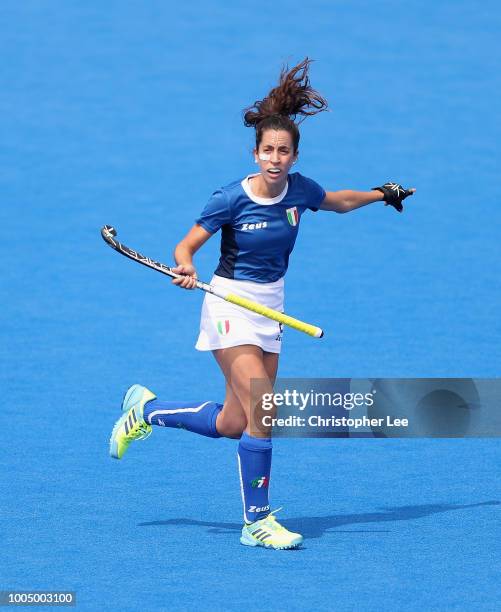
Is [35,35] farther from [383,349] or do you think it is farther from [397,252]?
[383,349]

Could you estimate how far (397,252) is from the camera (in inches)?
520

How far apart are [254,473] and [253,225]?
46.4 inches

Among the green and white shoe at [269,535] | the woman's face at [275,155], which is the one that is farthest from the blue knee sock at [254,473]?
the woman's face at [275,155]

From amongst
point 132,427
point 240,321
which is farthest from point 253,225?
point 132,427

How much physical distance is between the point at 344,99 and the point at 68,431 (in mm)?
8537

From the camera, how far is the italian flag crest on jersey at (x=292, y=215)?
7.43m

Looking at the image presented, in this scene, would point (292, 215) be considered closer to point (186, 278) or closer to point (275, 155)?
point (275, 155)

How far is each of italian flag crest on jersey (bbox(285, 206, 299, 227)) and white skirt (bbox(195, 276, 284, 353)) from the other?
0.30 meters

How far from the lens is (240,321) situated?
736 cm

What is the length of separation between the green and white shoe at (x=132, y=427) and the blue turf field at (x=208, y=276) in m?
0.21

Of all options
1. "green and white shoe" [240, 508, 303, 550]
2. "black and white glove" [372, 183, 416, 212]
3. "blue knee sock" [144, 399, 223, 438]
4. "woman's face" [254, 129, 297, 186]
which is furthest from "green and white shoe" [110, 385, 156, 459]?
"black and white glove" [372, 183, 416, 212]

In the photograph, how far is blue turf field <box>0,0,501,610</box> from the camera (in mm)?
6871

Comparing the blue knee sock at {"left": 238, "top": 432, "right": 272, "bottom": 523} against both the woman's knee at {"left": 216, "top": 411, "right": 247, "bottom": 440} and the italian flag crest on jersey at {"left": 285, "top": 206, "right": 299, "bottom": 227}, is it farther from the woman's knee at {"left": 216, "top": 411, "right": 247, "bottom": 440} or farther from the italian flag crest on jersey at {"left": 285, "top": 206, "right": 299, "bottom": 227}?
the italian flag crest on jersey at {"left": 285, "top": 206, "right": 299, "bottom": 227}

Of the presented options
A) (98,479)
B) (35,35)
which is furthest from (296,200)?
(35,35)
